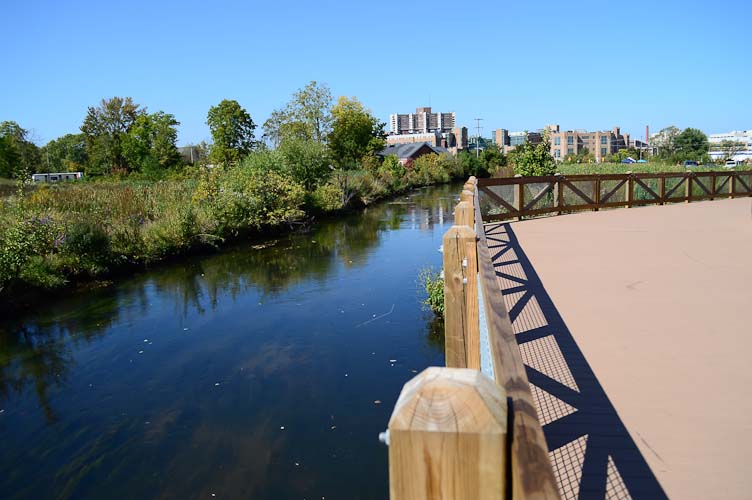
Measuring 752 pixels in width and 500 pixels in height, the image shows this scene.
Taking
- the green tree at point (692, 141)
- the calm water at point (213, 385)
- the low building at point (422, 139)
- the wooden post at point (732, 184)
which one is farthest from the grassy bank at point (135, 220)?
the low building at point (422, 139)

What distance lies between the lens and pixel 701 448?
3049 millimetres

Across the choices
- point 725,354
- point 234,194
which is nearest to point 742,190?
point 234,194

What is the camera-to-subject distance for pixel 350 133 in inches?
1775

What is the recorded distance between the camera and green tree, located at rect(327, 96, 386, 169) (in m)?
44.3

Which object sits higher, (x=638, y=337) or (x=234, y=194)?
(x=234, y=194)

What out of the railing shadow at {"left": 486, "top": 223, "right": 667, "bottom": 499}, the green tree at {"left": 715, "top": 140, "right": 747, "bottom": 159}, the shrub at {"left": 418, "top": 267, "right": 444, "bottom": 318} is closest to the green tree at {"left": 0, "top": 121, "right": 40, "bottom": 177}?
the shrub at {"left": 418, "top": 267, "right": 444, "bottom": 318}

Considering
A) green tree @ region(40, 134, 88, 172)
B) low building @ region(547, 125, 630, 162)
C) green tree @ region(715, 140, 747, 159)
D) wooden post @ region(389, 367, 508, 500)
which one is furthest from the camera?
low building @ region(547, 125, 630, 162)

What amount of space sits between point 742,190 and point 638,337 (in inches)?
789

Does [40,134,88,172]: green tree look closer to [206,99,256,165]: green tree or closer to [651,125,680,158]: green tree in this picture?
[206,99,256,165]: green tree

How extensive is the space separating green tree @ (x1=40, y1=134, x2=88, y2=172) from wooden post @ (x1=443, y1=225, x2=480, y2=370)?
268 ft

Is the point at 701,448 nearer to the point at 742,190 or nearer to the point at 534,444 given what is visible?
the point at 534,444

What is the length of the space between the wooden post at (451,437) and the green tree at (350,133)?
42.3 metres

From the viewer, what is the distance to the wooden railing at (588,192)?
13656 millimetres

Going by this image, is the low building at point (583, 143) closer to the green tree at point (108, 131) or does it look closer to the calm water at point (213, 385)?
the green tree at point (108, 131)
